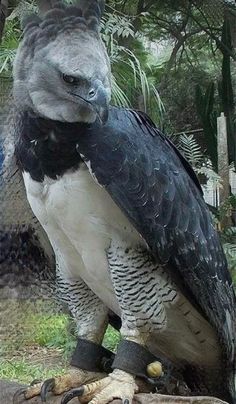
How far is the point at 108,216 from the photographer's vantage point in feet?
4.75

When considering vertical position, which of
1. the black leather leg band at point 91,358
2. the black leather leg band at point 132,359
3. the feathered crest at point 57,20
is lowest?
the black leather leg band at point 91,358

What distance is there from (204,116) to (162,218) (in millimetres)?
4354

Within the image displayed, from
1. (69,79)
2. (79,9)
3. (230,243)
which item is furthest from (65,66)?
(230,243)

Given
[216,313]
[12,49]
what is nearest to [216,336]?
[216,313]

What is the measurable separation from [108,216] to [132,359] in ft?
1.05

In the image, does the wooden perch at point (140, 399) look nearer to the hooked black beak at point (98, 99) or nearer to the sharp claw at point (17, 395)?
the sharp claw at point (17, 395)

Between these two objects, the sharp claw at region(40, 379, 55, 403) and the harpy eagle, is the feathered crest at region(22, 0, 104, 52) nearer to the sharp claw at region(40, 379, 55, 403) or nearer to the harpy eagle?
the harpy eagle

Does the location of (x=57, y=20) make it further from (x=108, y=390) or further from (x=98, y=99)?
(x=108, y=390)

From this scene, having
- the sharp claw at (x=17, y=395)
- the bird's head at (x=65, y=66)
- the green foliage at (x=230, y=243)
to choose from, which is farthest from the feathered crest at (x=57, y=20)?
the green foliage at (x=230, y=243)

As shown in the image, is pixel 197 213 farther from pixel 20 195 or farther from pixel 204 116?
pixel 204 116

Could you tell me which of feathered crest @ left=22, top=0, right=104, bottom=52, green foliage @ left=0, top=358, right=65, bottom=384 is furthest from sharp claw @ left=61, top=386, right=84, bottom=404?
green foliage @ left=0, top=358, right=65, bottom=384

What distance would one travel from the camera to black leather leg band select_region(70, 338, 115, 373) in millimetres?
1635

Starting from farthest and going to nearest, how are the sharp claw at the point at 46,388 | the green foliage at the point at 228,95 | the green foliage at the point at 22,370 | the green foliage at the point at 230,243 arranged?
the green foliage at the point at 228,95, the green foliage at the point at 230,243, the green foliage at the point at 22,370, the sharp claw at the point at 46,388

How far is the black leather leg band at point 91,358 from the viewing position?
1.63m
